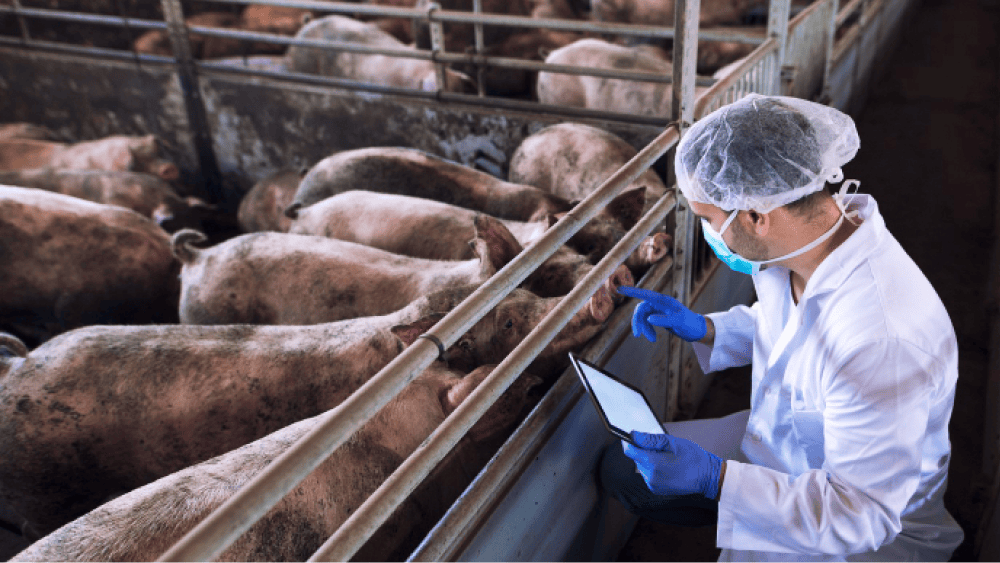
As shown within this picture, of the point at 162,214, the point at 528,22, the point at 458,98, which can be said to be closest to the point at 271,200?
the point at 162,214

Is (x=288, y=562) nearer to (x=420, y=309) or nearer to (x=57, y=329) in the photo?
(x=420, y=309)

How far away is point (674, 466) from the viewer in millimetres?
1813

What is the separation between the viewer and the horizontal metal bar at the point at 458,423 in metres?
1.26

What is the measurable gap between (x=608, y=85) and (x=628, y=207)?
308 cm

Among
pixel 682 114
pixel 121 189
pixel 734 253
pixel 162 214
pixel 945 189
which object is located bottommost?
pixel 945 189

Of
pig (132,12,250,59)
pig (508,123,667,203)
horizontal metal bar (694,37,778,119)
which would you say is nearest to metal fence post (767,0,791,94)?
horizontal metal bar (694,37,778,119)

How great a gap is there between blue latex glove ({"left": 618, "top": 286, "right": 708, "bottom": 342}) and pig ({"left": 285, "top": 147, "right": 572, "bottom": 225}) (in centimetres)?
156

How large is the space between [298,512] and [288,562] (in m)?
0.13

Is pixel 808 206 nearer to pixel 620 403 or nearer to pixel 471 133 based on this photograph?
pixel 620 403

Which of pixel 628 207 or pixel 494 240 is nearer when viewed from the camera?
pixel 494 240

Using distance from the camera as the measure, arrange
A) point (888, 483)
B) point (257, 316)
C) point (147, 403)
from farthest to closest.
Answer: point (257, 316) < point (147, 403) < point (888, 483)

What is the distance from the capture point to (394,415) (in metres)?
2.26

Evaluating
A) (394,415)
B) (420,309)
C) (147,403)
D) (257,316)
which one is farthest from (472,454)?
A: (257,316)

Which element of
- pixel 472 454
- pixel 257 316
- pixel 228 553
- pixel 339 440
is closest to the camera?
pixel 339 440
